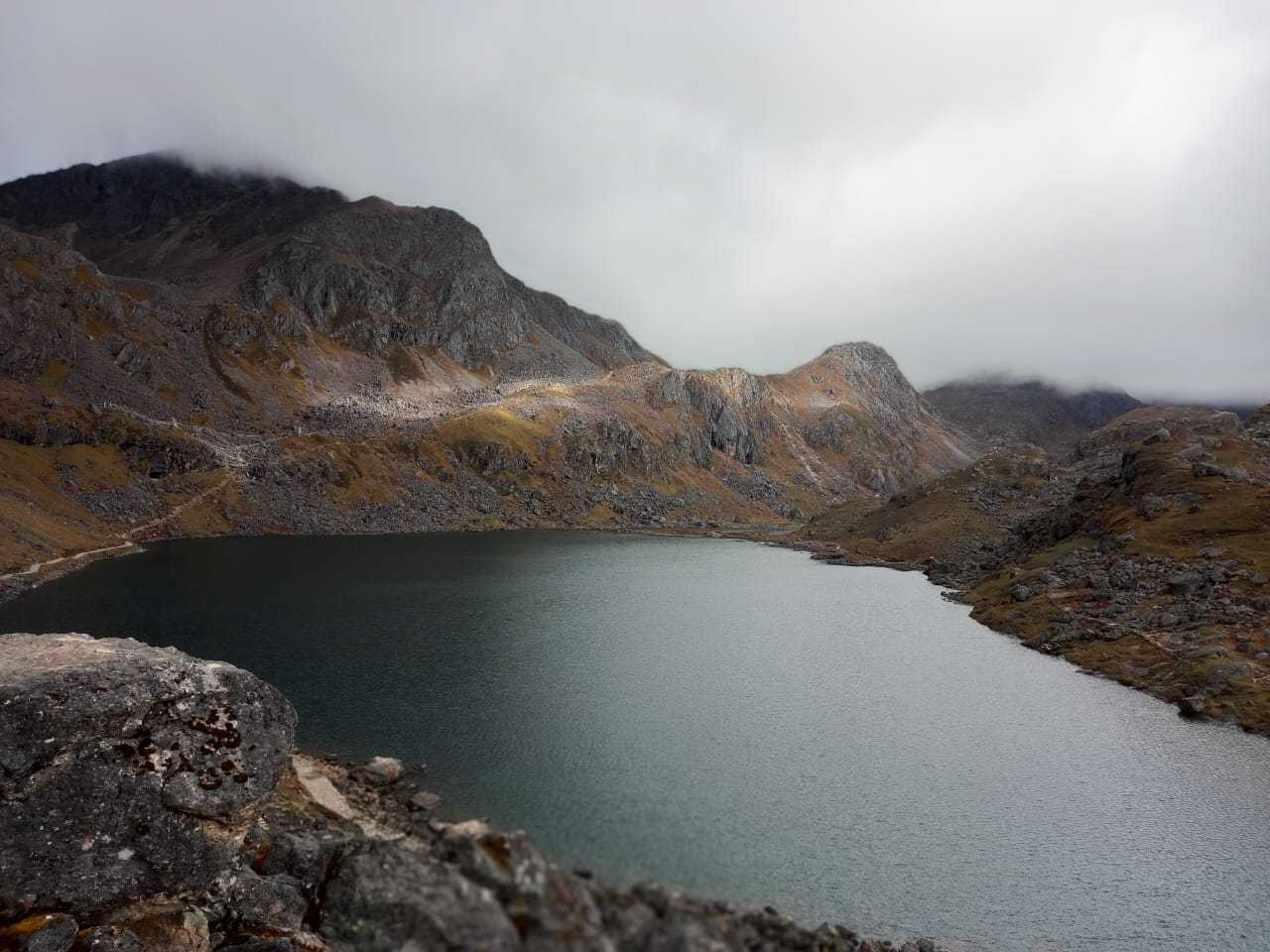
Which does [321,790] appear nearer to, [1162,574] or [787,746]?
[787,746]

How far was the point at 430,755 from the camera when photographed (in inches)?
1983

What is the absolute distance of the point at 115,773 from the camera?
29109mm

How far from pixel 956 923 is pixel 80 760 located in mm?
42550

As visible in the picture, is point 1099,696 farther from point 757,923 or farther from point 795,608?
point 757,923

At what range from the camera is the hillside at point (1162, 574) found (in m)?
75.3

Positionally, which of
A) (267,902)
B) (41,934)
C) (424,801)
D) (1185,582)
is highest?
(1185,582)

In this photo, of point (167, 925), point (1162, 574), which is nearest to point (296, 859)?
point (167, 925)

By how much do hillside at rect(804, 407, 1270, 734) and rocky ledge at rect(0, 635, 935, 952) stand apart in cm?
6516

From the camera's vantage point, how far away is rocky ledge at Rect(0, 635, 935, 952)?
21594mm

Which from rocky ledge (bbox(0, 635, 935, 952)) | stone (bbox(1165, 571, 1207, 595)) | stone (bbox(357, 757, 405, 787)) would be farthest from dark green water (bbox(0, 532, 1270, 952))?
stone (bbox(1165, 571, 1207, 595))

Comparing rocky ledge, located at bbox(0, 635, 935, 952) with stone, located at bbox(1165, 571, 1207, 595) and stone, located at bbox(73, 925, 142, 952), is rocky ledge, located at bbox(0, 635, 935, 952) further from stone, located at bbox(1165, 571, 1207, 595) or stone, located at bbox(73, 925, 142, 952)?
stone, located at bbox(1165, 571, 1207, 595)

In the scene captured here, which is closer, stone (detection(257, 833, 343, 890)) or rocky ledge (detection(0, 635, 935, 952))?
rocky ledge (detection(0, 635, 935, 952))

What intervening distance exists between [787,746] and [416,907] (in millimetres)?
48835

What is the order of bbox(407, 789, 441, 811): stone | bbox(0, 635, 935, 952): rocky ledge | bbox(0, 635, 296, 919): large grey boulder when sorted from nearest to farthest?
bbox(0, 635, 935, 952): rocky ledge
bbox(0, 635, 296, 919): large grey boulder
bbox(407, 789, 441, 811): stone
